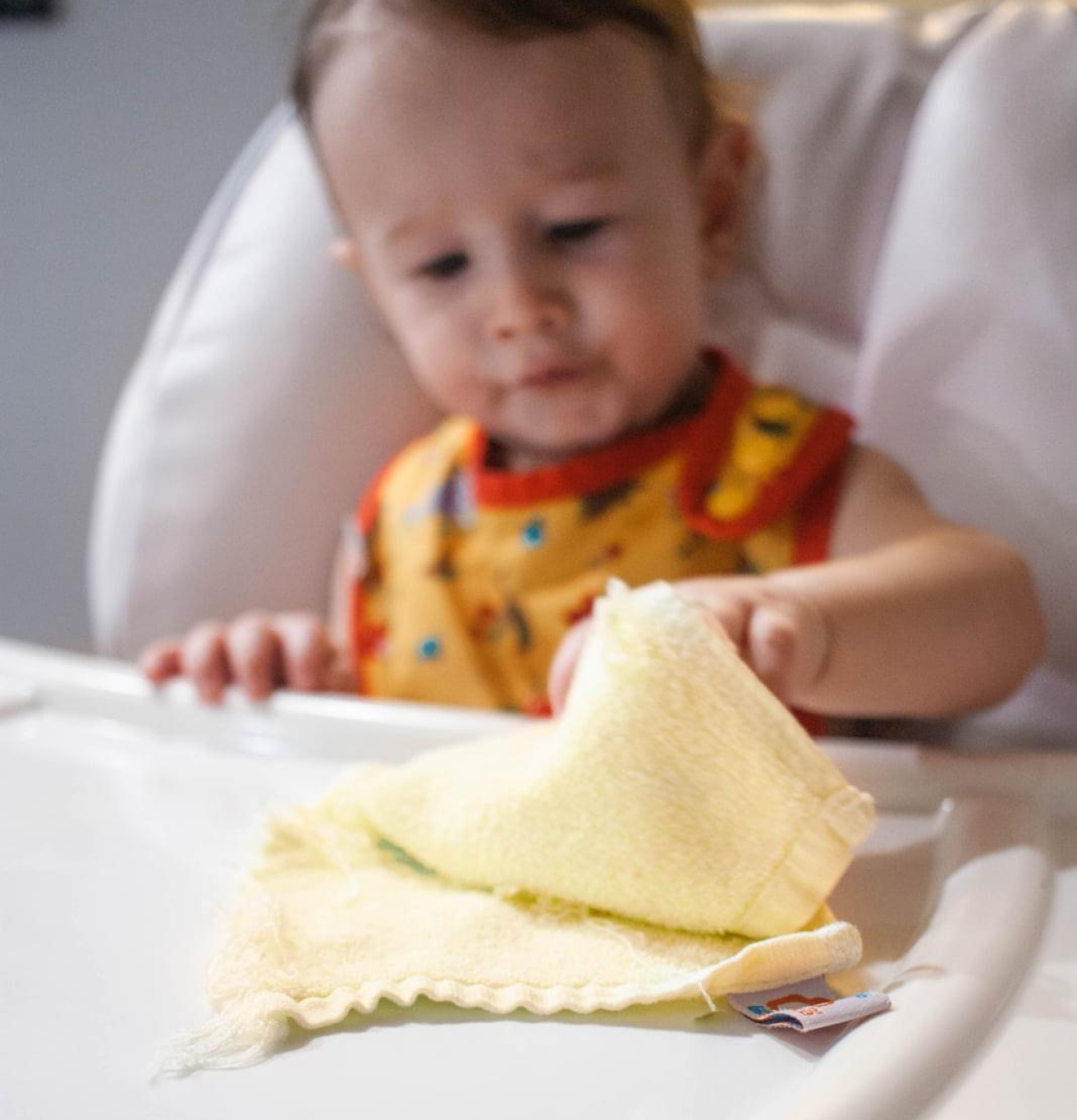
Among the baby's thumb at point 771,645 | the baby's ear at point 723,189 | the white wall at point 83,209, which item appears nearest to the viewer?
the baby's thumb at point 771,645

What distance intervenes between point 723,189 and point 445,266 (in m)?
0.19

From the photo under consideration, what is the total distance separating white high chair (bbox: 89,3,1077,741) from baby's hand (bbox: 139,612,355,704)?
12 cm

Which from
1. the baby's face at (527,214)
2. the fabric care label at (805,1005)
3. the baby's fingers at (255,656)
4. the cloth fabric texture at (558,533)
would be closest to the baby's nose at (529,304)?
the baby's face at (527,214)

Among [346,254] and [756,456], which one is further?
[346,254]

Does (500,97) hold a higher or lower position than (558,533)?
higher

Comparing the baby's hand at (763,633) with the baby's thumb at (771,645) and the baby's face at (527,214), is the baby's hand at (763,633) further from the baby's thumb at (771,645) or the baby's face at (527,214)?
the baby's face at (527,214)

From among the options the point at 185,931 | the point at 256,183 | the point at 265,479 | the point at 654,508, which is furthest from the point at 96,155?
the point at 185,931

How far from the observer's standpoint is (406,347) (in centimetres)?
77

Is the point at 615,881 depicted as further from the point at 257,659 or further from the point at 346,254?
the point at 346,254

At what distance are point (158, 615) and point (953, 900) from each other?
571mm

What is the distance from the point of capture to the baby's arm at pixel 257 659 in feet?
2.07

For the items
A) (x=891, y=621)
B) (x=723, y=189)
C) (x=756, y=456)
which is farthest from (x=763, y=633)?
(x=723, y=189)

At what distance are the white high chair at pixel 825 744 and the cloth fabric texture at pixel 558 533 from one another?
0.06 m

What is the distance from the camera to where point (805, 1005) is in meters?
0.32
